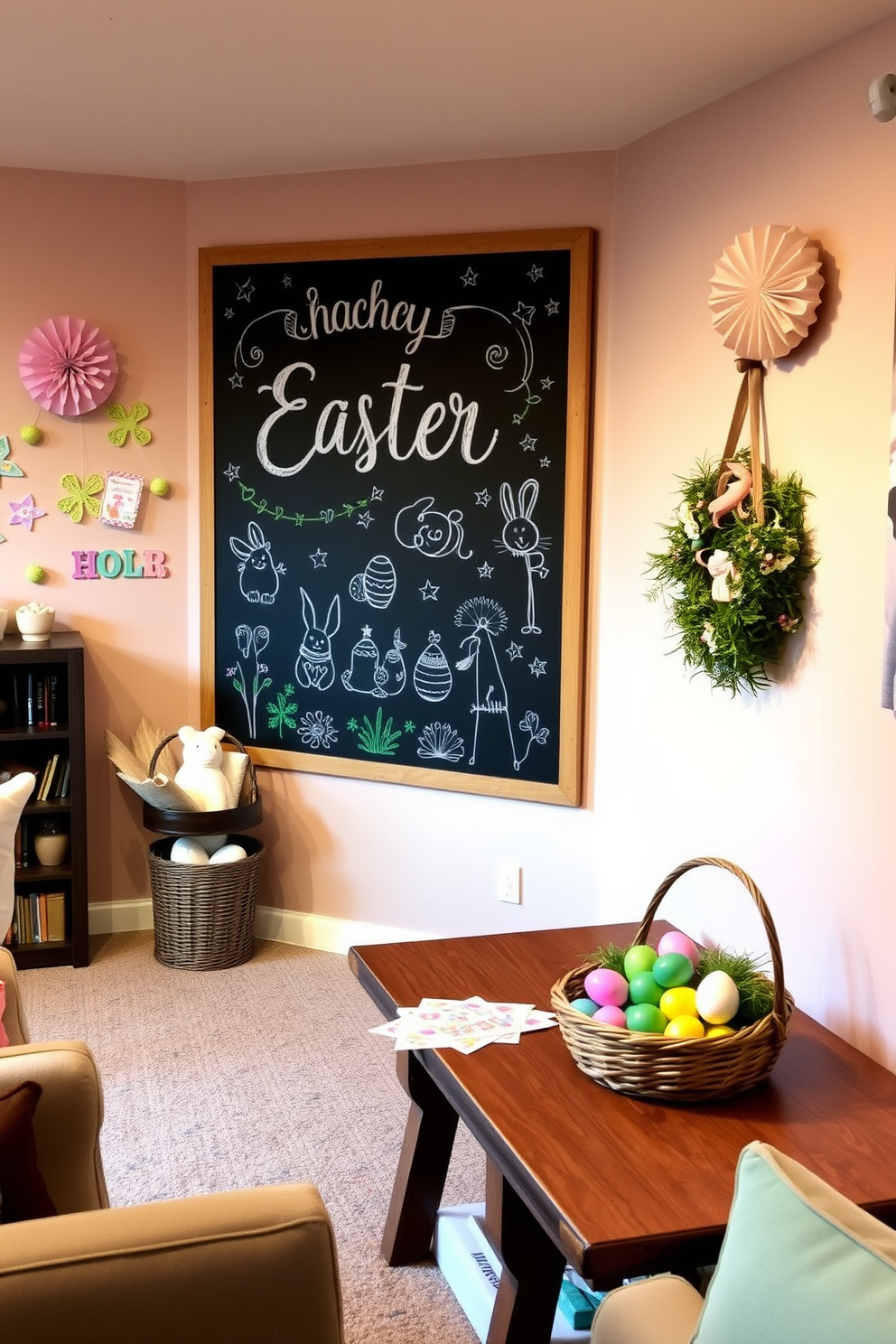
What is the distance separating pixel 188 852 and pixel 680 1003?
7.20 ft

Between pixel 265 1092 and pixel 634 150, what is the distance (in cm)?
258

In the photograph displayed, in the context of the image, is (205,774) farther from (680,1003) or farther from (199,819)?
(680,1003)

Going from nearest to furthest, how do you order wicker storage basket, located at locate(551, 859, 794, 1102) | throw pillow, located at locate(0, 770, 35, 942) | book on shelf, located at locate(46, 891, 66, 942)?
wicker storage basket, located at locate(551, 859, 794, 1102), throw pillow, located at locate(0, 770, 35, 942), book on shelf, located at locate(46, 891, 66, 942)

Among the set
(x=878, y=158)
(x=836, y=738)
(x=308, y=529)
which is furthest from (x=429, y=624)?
(x=878, y=158)

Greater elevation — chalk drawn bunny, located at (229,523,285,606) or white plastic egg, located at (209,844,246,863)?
chalk drawn bunny, located at (229,523,285,606)

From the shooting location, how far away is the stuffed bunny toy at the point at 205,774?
3820 millimetres

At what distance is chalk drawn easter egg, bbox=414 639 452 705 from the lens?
374 centimetres

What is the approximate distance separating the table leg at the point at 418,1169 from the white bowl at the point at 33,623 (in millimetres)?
2045

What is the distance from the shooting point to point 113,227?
3.91m

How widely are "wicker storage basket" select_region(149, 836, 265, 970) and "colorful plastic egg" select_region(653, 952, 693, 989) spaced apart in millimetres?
2038

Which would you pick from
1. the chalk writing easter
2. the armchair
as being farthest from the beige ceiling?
the armchair

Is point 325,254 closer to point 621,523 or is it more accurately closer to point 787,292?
point 621,523

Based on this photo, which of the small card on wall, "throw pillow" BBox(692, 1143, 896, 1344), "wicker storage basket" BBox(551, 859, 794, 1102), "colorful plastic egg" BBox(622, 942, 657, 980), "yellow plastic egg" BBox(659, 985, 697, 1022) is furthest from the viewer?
the small card on wall

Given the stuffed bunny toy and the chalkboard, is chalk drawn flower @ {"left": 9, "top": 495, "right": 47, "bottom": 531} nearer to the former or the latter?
the chalkboard
